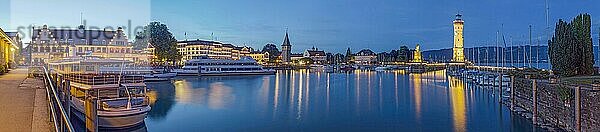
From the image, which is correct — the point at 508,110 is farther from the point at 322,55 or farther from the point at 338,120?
the point at 322,55

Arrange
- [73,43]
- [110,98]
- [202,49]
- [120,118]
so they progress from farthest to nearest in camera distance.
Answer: [202,49] → [73,43] → [110,98] → [120,118]

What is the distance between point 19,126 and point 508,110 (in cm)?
2234

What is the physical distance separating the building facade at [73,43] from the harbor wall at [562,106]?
3700cm

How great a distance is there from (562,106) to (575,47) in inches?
325

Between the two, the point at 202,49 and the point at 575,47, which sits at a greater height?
the point at 202,49

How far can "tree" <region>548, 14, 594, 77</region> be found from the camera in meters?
21.9

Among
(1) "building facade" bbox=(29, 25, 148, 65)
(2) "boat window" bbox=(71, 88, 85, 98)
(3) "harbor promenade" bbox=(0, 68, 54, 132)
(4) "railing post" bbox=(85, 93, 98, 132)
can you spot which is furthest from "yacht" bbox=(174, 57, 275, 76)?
(4) "railing post" bbox=(85, 93, 98, 132)

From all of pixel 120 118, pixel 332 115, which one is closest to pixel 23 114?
pixel 120 118

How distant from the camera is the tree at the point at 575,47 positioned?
21.9 m

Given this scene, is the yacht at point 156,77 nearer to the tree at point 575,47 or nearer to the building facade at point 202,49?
the tree at point 575,47

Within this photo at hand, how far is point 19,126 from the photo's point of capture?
7.57 metres

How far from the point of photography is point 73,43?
50.2m

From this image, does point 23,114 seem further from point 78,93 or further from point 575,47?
point 575,47

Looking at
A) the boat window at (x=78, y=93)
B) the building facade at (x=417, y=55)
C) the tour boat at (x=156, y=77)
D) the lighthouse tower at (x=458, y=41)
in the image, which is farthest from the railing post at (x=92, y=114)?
the building facade at (x=417, y=55)
